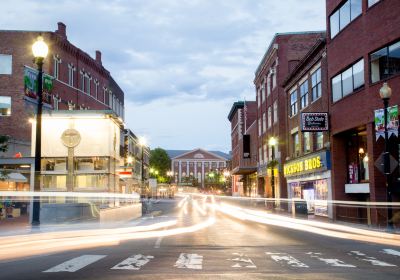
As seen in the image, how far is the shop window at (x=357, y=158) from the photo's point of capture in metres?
28.9

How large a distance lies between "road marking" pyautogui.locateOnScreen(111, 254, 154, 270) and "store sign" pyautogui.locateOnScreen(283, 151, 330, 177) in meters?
21.9

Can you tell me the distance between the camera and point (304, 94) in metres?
40.0

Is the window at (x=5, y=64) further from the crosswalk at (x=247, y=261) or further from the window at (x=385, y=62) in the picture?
the crosswalk at (x=247, y=261)

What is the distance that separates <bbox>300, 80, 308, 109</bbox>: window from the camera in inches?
1547

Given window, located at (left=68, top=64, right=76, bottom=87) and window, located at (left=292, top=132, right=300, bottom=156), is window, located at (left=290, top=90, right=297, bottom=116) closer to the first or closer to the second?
window, located at (left=292, top=132, right=300, bottom=156)

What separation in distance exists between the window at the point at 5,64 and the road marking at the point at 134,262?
36589 millimetres

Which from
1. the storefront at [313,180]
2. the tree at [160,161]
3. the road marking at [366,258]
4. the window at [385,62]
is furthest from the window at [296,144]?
the tree at [160,161]

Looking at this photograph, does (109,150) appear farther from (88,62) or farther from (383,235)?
(88,62)

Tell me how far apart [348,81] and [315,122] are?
367 cm

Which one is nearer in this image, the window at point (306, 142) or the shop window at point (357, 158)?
the shop window at point (357, 158)

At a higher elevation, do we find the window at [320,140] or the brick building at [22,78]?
the brick building at [22,78]

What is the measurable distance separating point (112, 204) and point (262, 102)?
3645 cm

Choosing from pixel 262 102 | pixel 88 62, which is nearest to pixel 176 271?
pixel 88 62

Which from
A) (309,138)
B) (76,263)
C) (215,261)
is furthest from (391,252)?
(309,138)
